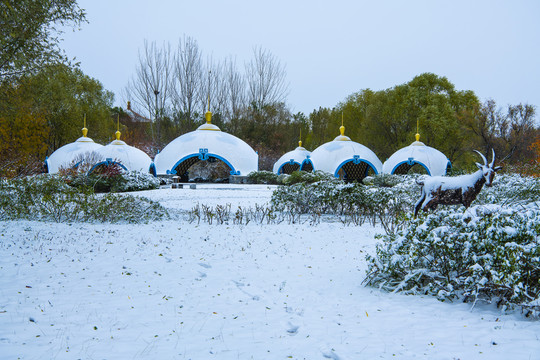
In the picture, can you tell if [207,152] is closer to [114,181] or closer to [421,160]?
[114,181]

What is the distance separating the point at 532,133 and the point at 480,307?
75.8ft

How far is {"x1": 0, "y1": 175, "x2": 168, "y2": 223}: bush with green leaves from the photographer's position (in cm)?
764

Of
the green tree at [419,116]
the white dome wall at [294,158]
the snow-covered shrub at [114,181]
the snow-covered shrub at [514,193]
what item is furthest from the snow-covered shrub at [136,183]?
the green tree at [419,116]

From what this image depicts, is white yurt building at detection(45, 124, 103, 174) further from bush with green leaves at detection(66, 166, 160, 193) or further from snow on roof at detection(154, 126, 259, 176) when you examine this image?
bush with green leaves at detection(66, 166, 160, 193)

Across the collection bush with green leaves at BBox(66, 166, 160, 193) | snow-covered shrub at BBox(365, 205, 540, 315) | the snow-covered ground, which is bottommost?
the snow-covered ground

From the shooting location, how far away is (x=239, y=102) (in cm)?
3312

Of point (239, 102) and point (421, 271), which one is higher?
point (239, 102)

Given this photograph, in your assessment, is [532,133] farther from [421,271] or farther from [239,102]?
[421,271]

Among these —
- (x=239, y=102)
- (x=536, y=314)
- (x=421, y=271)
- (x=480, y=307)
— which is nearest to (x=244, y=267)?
(x=421, y=271)

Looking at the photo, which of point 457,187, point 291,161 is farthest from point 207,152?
point 457,187

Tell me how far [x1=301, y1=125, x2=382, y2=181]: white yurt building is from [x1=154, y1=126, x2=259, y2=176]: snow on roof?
3.77m

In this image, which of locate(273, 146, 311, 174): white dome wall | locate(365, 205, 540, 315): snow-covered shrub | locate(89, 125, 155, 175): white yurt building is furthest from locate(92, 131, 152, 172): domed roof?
locate(365, 205, 540, 315): snow-covered shrub

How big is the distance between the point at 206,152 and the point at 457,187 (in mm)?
14274

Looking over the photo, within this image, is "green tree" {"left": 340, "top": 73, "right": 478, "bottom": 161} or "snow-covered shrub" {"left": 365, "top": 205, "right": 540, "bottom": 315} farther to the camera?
"green tree" {"left": 340, "top": 73, "right": 478, "bottom": 161}
